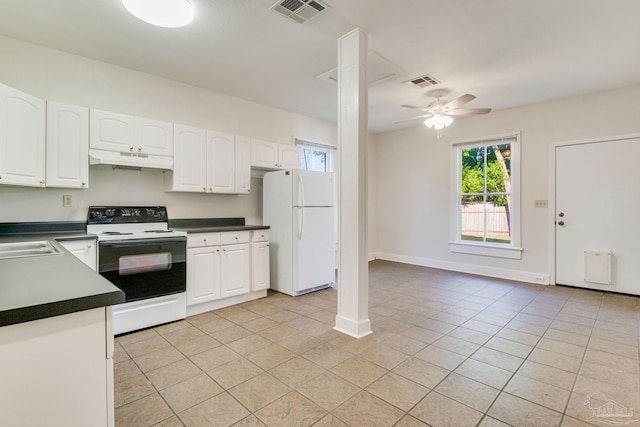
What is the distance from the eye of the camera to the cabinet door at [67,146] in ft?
8.80

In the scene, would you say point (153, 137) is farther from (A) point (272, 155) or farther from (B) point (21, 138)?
(A) point (272, 155)

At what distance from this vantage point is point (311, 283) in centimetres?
406

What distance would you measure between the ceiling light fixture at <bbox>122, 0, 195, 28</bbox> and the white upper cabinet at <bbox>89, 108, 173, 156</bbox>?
46.1 inches

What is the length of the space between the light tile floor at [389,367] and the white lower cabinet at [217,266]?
22 centimetres

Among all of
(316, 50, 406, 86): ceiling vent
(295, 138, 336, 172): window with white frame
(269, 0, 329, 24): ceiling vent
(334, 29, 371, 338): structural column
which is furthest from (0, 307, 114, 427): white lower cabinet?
(295, 138, 336, 172): window with white frame

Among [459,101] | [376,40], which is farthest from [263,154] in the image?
[459,101]

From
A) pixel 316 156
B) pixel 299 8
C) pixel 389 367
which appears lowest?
pixel 389 367

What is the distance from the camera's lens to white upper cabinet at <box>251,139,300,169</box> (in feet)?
13.5

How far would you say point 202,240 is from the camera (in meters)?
3.32

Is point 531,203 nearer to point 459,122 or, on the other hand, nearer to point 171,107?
point 459,122

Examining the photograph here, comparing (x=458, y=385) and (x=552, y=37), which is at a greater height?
(x=552, y=37)

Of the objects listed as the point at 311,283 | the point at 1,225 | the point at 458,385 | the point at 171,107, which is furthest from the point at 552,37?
the point at 1,225

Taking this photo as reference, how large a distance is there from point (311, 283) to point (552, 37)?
11.6 ft

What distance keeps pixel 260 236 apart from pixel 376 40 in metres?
2.47
